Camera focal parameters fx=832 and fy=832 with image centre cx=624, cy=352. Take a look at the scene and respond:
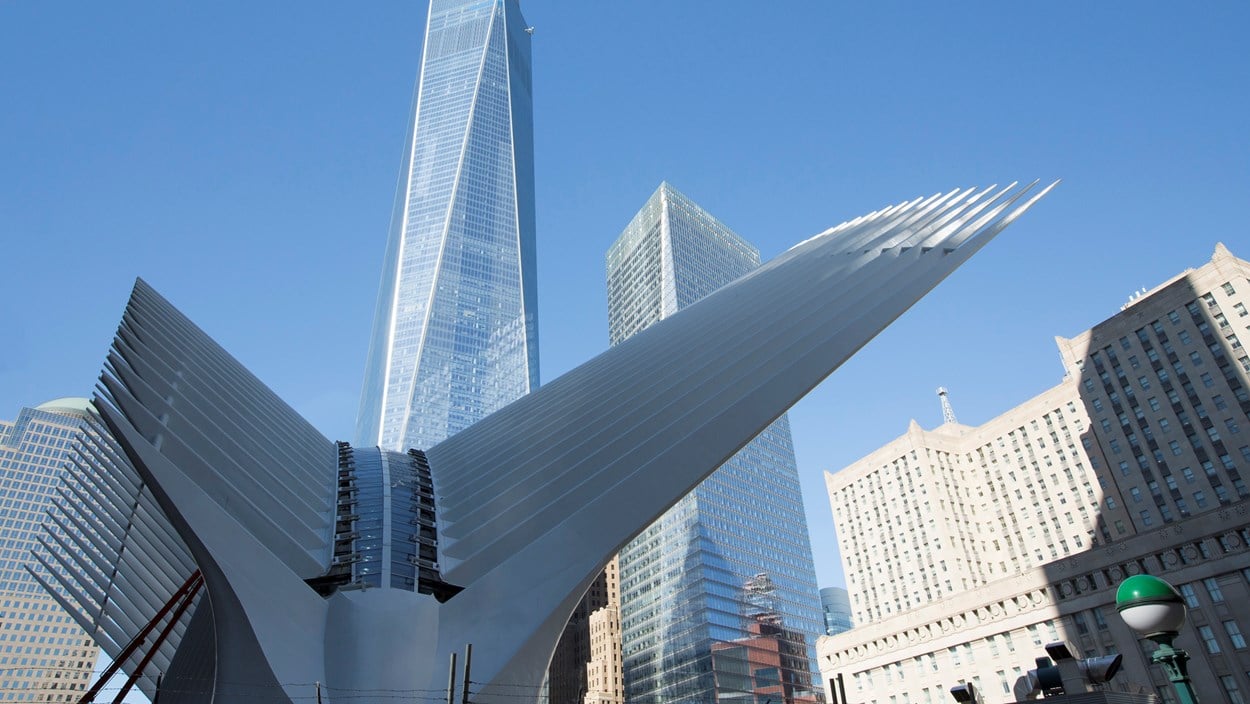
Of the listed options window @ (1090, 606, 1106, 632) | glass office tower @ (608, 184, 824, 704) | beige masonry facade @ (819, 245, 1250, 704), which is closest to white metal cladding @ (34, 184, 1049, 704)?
beige masonry facade @ (819, 245, 1250, 704)

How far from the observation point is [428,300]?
570ft

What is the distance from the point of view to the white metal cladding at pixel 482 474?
20.8 m

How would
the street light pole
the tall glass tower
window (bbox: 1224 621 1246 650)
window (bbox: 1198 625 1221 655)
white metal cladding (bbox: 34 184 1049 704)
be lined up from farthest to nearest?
the tall glass tower
window (bbox: 1198 625 1221 655)
window (bbox: 1224 621 1246 650)
white metal cladding (bbox: 34 184 1049 704)
the street light pole

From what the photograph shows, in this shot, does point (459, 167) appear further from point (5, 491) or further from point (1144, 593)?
point (1144, 593)

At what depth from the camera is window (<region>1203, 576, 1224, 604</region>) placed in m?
43.6

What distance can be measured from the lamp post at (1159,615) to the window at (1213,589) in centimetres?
4679

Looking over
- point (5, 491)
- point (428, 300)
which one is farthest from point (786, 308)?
point (5, 491)

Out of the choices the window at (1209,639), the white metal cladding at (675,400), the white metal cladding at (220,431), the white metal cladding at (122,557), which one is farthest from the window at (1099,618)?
the white metal cladding at (122,557)

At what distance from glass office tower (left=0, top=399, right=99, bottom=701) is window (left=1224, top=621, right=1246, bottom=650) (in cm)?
15352

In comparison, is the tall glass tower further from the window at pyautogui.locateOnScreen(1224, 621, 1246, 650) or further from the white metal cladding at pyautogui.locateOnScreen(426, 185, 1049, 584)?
the window at pyautogui.locateOnScreen(1224, 621, 1246, 650)

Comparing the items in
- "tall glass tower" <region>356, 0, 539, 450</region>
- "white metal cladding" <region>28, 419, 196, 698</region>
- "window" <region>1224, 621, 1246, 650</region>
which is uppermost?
"tall glass tower" <region>356, 0, 539, 450</region>

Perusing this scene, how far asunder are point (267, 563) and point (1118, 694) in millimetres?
19511

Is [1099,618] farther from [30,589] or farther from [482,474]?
[30,589]

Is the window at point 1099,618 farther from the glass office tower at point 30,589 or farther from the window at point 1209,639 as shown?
the glass office tower at point 30,589
